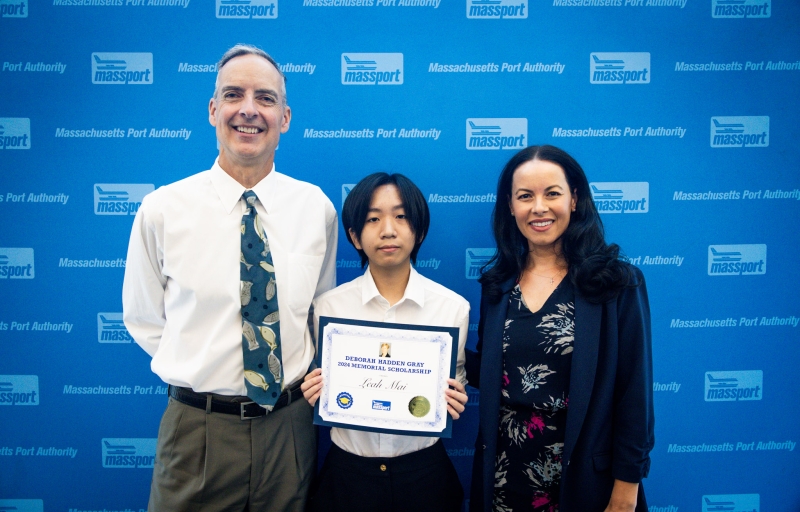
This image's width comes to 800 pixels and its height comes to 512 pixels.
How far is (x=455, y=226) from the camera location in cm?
252

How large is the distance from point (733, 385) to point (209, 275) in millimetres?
2829

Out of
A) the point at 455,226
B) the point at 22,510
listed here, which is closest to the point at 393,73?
the point at 455,226

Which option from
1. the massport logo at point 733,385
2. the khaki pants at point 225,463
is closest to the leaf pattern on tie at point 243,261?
the khaki pants at point 225,463

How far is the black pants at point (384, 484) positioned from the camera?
5.97 feet

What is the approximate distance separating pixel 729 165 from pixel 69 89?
3.58 metres

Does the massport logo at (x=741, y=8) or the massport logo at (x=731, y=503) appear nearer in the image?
the massport logo at (x=741, y=8)

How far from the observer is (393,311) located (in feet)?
6.38

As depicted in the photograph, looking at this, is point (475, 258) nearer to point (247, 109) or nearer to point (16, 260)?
point (247, 109)

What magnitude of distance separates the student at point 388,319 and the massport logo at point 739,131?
180cm

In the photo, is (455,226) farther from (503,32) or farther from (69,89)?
(69,89)

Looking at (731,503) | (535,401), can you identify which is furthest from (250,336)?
(731,503)

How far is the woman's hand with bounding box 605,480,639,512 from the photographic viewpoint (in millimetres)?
1707

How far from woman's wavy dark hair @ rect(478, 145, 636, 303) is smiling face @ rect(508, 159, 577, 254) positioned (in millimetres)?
50

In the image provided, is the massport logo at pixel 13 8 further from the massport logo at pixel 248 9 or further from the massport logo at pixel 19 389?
the massport logo at pixel 19 389
